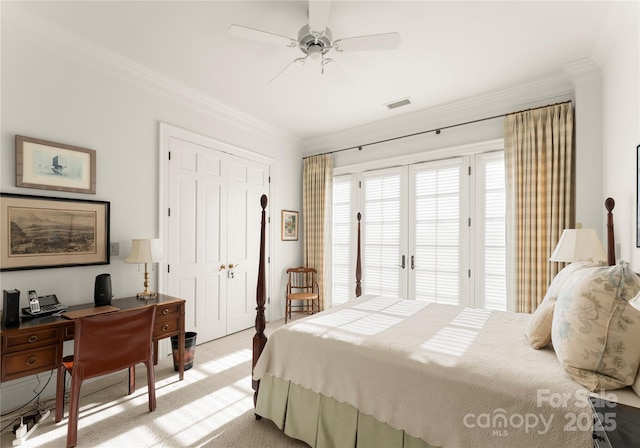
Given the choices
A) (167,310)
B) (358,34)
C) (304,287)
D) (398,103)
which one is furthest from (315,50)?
(304,287)

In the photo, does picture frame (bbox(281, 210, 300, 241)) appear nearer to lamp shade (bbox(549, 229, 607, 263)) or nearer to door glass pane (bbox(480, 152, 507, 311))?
door glass pane (bbox(480, 152, 507, 311))

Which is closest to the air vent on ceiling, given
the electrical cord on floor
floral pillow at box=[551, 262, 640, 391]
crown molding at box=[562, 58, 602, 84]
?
crown molding at box=[562, 58, 602, 84]

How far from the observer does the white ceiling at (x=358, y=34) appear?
223cm

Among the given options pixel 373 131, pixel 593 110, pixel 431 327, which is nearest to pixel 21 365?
pixel 431 327

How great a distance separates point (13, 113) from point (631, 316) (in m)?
3.99

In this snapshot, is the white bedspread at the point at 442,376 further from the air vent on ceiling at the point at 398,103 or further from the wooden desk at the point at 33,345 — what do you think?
the air vent on ceiling at the point at 398,103

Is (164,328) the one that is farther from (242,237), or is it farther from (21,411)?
(242,237)

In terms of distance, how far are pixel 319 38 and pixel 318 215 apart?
3003mm

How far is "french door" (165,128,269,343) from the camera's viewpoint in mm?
3502

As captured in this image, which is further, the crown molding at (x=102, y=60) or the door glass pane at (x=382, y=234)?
the door glass pane at (x=382, y=234)

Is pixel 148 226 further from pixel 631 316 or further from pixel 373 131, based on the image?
pixel 631 316

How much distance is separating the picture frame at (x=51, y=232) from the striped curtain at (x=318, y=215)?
2.89 metres

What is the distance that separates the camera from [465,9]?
2.22m

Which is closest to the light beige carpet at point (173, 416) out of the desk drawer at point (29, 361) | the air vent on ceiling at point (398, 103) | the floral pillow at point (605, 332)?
the desk drawer at point (29, 361)
